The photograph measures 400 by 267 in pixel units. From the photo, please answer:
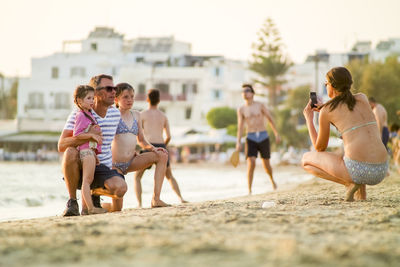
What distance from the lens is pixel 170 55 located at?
60.4 metres

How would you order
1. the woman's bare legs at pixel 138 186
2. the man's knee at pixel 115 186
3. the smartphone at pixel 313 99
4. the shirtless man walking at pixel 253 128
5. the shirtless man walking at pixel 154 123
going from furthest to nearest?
the shirtless man walking at pixel 253 128
the shirtless man walking at pixel 154 123
the woman's bare legs at pixel 138 186
the man's knee at pixel 115 186
the smartphone at pixel 313 99

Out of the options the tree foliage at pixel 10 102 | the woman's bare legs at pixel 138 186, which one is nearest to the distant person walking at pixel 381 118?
the woman's bare legs at pixel 138 186

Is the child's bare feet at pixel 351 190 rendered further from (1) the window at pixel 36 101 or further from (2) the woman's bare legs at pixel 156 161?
(1) the window at pixel 36 101

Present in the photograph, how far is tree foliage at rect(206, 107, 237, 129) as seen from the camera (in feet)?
171

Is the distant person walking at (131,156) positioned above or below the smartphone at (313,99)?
below

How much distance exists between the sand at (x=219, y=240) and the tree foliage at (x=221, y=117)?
47.3 metres

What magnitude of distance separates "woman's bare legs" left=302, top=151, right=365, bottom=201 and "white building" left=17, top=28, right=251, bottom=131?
48.3 meters

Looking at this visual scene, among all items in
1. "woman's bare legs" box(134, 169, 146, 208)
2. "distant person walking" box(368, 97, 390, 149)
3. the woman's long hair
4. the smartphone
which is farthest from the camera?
"distant person walking" box(368, 97, 390, 149)

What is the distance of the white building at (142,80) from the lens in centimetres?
5506

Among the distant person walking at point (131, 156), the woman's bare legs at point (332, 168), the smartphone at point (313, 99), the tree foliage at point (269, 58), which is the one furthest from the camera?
the tree foliage at point (269, 58)

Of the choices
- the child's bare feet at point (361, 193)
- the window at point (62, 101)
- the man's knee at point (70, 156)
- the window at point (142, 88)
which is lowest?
the child's bare feet at point (361, 193)

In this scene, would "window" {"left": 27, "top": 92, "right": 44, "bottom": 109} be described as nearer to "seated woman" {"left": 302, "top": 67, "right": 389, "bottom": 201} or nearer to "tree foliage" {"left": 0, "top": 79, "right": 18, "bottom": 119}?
"tree foliage" {"left": 0, "top": 79, "right": 18, "bottom": 119}

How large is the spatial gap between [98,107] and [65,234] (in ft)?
8.40

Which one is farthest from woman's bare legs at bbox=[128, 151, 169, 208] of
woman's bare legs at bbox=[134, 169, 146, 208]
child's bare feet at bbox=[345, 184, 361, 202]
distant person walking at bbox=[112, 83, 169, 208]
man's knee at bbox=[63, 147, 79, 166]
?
child's bare feet at bbox=[345, 184, 361, 202]
